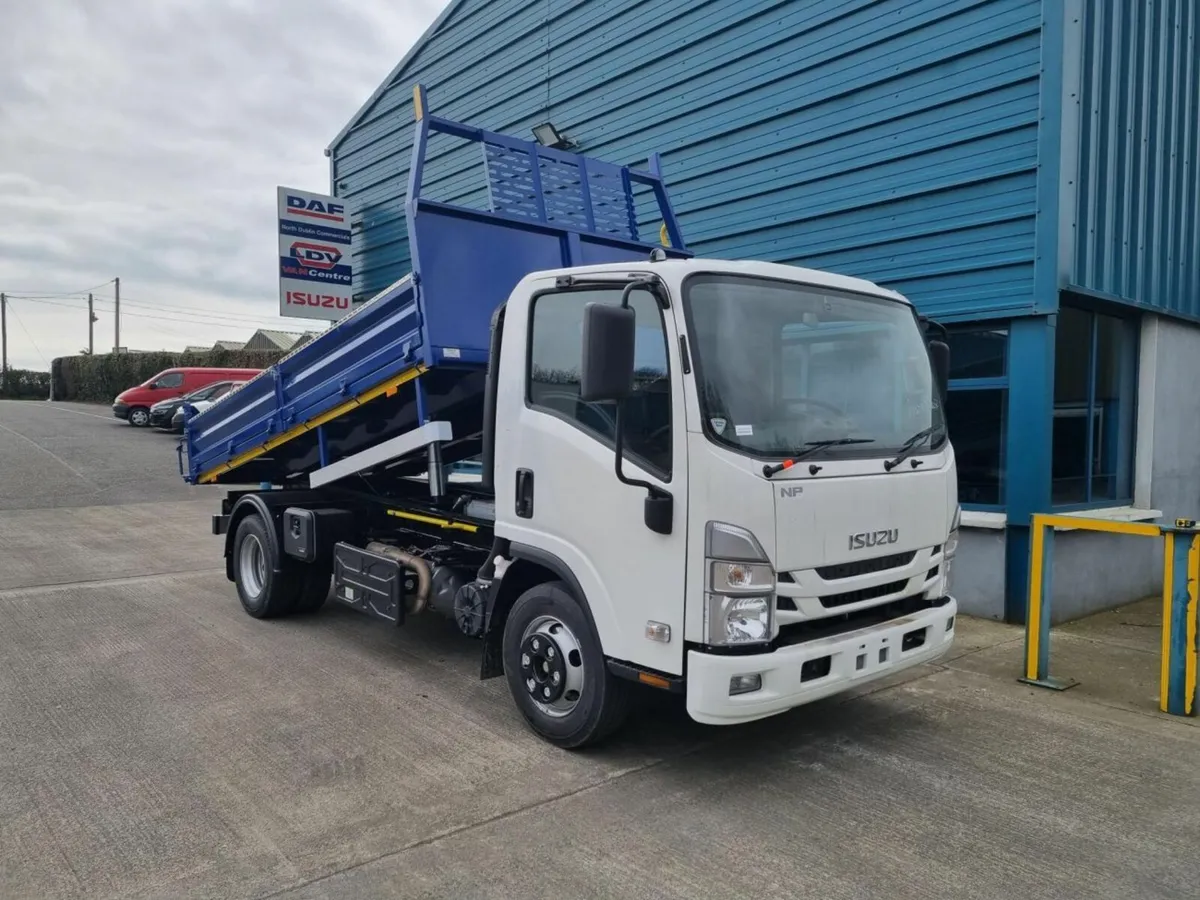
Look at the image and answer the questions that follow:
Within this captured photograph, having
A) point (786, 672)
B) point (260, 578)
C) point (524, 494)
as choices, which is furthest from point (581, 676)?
point (260, 578)

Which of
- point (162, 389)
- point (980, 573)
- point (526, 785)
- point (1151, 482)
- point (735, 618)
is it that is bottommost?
point (526, 785)

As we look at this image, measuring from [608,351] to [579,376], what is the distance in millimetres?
673

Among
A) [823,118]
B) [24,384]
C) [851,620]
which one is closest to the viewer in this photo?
[851,620]

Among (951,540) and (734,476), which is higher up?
(734,476)

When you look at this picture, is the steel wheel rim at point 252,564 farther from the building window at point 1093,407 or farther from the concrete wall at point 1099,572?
the building window at point 1093,407

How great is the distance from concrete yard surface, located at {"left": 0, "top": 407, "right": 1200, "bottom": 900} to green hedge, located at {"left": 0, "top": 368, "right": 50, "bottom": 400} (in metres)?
42.5

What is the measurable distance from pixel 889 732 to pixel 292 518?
14.4 ft

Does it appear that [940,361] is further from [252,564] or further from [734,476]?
[252,564]

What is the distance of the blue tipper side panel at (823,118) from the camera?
7.29 m

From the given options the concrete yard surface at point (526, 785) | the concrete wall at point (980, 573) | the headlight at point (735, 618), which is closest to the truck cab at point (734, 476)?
the headlight at point (735, 618)

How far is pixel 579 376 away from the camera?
4242mm

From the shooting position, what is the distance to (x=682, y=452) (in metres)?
3.73

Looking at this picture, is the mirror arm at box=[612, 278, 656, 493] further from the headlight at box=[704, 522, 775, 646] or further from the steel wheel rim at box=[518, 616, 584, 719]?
the steel wheel rim at box=[518, 616, 584, 719]

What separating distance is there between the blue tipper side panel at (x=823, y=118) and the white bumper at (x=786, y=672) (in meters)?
4.23
